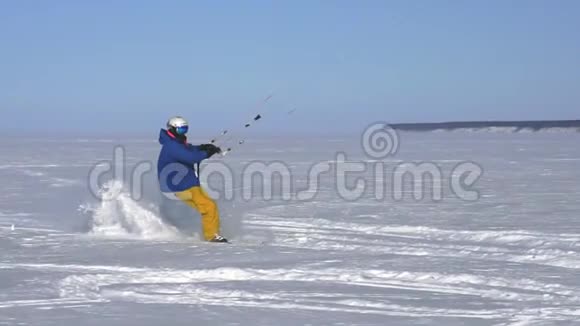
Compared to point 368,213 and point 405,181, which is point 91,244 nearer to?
point 368,213

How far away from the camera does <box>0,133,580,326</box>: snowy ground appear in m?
5.42

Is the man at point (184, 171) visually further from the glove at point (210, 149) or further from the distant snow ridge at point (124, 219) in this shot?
the distant snow ridge at point (124, 219)

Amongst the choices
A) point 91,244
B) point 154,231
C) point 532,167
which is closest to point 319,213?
point 154,231

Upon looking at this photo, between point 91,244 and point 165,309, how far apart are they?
3397 mm

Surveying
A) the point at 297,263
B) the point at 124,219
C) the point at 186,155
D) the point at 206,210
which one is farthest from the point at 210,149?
the point at 297,263

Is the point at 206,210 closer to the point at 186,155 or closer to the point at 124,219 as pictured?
the point at 186,155

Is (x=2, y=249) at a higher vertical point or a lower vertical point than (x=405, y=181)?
lower

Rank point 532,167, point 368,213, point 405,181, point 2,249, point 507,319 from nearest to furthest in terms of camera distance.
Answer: point 507,319, point 2,249, point 368,213, point 405,181, point 532,167

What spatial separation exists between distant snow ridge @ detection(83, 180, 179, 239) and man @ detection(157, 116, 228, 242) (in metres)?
0.64

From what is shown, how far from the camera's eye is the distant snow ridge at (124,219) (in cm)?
937

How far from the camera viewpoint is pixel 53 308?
5.53 m

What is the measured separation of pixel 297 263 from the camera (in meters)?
7.33

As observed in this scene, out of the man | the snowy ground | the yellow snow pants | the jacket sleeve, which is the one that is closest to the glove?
the man

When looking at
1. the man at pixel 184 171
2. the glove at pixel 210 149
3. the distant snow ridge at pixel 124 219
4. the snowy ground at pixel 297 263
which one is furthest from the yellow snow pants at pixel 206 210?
the distant snow ridge at pixel 124 219
